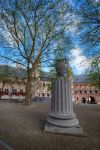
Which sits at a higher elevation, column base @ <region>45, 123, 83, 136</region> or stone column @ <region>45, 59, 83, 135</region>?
stone column @ <region>45, 59, 83, 135</region>

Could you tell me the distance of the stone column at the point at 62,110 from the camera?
19.1ft

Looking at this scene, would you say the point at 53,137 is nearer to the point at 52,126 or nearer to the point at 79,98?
the point at 52,126

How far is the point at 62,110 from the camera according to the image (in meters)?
6.11

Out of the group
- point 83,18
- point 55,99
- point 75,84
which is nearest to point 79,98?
point 75,84

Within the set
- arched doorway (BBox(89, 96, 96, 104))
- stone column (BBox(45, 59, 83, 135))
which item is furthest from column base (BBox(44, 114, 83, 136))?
arched doorway (BBox(89, 96, 96, 104))

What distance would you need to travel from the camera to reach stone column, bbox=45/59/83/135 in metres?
5.81

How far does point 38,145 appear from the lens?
4.84 m

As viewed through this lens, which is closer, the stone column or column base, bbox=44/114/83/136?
column base, bbox=44/114/83/136

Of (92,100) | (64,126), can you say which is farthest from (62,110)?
(92,100)

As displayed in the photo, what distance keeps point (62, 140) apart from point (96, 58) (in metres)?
13.2

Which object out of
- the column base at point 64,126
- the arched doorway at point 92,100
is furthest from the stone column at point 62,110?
the arched doorway at point 92,100

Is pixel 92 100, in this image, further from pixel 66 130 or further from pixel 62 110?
pixel 66 130

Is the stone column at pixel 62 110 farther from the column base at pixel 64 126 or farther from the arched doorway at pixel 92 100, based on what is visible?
the arched doorway at pixel 92 100

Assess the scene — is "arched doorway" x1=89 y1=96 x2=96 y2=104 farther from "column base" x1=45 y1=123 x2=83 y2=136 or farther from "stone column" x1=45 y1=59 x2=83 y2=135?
"column base" x1=45 y1=123 x2=83 y2=136
